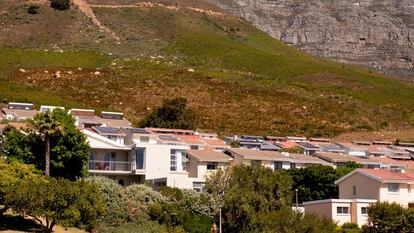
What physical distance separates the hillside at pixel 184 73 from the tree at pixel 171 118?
10.2 m

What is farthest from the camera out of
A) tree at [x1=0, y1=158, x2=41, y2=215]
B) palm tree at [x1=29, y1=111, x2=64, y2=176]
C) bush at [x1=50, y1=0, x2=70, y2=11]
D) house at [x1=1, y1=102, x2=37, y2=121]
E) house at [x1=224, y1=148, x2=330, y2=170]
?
bush at [x1=50, y1=0, x2=70, y2=11]

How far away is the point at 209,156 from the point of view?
72625 mm

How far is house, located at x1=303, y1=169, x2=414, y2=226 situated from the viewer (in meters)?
64.0

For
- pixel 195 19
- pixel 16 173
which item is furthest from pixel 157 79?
pixel 16 173

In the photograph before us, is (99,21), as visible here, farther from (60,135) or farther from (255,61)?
(60,135)

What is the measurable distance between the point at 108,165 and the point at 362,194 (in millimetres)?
22497

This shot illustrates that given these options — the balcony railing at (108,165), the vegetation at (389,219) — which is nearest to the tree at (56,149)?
the balcony railing at (108,165)

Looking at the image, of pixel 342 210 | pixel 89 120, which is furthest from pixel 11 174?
pixel 89 120

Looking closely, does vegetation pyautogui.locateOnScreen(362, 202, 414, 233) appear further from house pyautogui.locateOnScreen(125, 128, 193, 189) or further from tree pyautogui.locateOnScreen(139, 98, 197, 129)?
tree pyautogui.locateOnScreen(139, 98, 197, 129)

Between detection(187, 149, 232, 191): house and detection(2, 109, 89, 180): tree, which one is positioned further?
detection(187, 149, 232, 191): house

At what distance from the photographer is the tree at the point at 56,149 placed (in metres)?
60.3

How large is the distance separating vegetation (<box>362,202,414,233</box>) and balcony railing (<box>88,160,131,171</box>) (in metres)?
23.0

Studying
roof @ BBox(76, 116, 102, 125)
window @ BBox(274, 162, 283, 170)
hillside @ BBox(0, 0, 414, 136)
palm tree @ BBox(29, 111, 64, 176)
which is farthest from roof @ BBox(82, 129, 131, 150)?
hillside @ BBox(0, 0, 414, 136)

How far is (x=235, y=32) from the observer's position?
19075cm
